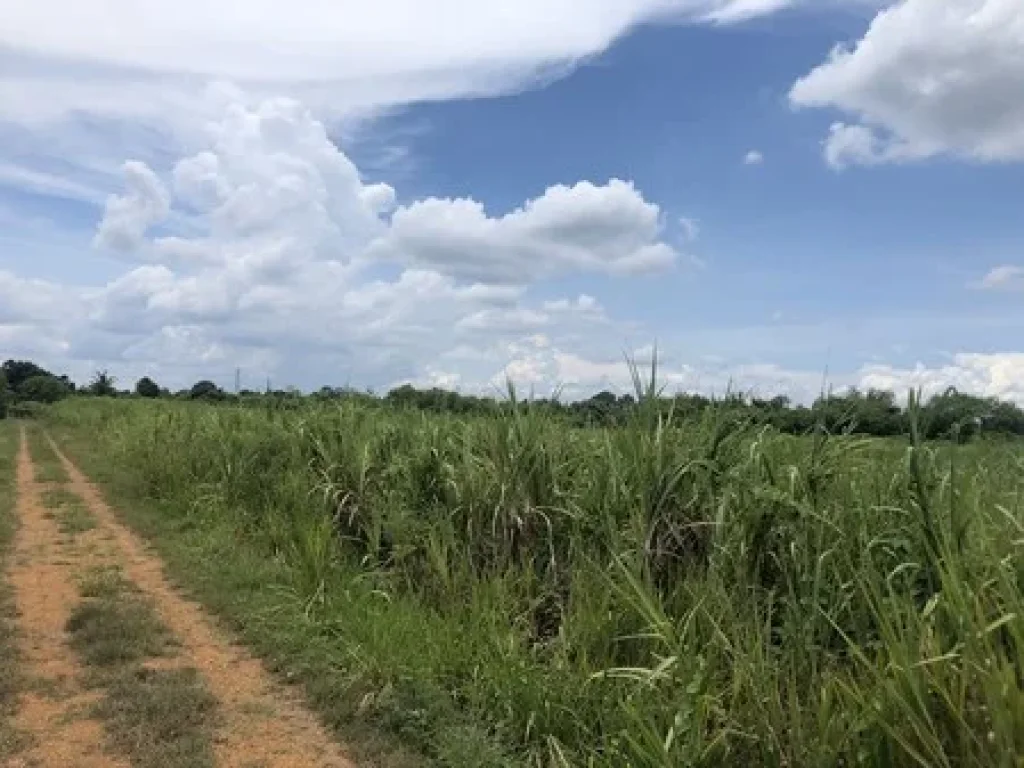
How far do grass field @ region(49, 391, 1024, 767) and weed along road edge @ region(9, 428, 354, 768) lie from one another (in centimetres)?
24

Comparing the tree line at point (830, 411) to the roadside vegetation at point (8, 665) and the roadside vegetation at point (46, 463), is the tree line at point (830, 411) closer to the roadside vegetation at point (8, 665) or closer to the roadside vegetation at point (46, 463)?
the roadside vegetation at point (8, 665)

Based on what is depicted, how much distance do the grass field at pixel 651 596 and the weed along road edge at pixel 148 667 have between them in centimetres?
24

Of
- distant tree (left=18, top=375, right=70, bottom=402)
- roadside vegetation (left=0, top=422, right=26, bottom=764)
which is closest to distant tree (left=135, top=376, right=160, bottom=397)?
distant tree (left=18, top=375, right=70, bottom=402)

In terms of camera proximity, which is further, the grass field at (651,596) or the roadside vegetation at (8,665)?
the roadside vegetation at (8,665)

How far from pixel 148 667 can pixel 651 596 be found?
391cm

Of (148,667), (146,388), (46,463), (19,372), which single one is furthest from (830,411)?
(19,372)

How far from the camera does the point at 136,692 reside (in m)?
6.42

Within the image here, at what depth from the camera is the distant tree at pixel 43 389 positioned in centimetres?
8494

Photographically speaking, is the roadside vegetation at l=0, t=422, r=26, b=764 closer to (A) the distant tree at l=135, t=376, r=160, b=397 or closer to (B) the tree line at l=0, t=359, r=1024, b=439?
(B) the tree line at l=0, t=359, r=1024, b=439

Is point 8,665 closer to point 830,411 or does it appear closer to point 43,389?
point 830,411

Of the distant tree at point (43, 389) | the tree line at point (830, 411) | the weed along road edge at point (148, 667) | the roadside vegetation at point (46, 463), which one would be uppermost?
the distant tree at point (43, 389)

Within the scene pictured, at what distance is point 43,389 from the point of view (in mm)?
87250

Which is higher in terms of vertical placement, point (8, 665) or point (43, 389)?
point (43, 389)

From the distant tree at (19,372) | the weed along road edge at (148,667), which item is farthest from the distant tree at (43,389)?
the weed along road edge at (148,667)
